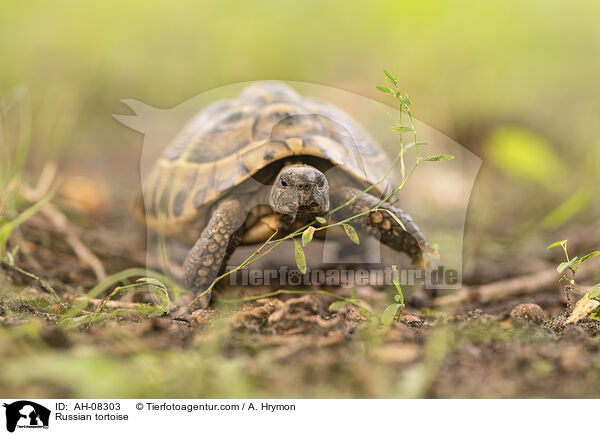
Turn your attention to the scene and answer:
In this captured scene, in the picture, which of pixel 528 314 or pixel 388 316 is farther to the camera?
pixel 528 314

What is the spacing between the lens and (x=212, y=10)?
6.55 meters

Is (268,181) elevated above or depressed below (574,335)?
above

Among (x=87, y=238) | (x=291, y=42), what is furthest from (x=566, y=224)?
(x=291, y=42)

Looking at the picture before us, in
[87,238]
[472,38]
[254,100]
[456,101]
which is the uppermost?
[472,38]

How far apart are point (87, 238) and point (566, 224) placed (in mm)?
3684

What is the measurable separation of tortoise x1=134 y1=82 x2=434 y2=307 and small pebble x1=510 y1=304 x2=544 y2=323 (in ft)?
1.55

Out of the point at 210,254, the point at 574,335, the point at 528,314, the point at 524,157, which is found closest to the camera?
the point at 574,335

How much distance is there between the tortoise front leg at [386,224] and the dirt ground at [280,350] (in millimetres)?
318

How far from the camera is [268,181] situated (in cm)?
248

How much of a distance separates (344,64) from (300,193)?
412 centimetres

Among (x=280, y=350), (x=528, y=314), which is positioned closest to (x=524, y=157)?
(x=528, y=314)

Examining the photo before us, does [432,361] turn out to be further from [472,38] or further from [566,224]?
[472,38]

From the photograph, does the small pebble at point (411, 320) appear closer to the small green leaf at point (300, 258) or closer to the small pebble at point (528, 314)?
the small pebble at point (528, 314)
